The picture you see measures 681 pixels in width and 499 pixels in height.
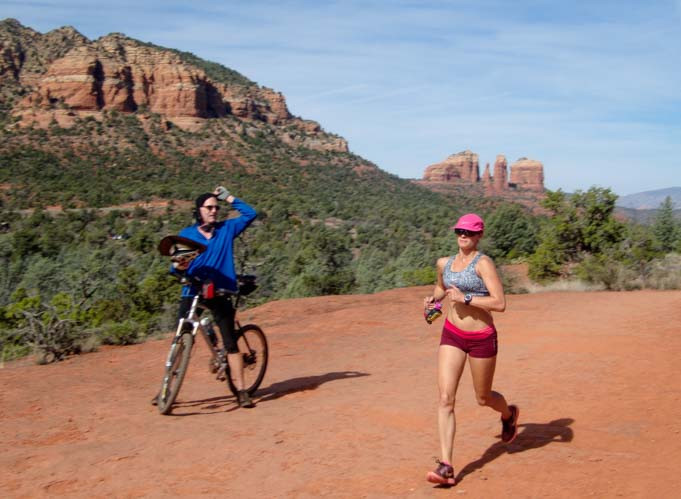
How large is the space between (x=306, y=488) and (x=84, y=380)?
459 centimetres

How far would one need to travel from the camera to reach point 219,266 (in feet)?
20.1

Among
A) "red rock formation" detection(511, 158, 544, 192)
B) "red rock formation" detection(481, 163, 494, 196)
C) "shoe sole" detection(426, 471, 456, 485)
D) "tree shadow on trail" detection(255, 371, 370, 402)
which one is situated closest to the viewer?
"shoe sole" detection(426, 471, 456, 485)

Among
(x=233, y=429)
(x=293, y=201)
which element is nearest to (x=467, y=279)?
(x=233, y=429)

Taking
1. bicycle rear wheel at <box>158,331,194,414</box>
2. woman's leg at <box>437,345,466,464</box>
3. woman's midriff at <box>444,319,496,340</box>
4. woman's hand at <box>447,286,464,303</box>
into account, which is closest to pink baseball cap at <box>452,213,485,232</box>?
woman's hand at <box>447,286,464,303</box>

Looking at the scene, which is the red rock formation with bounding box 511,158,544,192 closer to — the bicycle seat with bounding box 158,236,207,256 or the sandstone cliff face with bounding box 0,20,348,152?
the sandstone cliff face with bounding box 0,20,348,152

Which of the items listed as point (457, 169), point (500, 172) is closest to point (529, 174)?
point (500, 172)

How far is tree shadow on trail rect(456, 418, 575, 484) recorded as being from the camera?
4496 millimetres

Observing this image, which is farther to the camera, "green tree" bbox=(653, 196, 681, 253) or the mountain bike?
"green tree" bbox=(653, 196, 681, 253)

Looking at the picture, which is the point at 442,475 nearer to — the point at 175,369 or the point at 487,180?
the point at 175,369

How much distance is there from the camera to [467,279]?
170 inches

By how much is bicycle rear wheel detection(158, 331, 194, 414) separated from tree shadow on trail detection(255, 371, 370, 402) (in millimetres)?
989

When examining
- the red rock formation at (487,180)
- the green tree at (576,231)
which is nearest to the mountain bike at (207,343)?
the green tree at (576,231)

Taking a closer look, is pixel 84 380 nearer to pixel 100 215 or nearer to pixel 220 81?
pixel 100 215

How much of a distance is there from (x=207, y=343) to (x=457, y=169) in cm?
15335
